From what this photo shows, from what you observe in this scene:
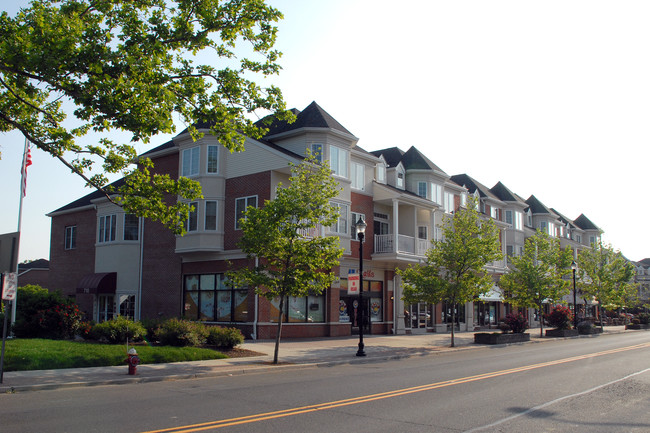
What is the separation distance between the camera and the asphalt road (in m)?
8.18

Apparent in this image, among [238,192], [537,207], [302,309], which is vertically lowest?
[302,309]

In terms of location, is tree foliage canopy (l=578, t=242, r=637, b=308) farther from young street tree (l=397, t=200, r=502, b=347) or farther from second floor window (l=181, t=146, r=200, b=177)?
second floor window (l=181, t=146, r=200, b=177)

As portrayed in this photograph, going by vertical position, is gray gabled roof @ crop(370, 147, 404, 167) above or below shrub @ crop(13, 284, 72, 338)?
above

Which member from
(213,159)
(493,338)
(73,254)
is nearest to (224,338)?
(213,159)

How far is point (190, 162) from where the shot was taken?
94.4 ft

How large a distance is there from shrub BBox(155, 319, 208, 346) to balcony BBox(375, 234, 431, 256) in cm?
1394

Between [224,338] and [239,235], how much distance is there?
8191mm

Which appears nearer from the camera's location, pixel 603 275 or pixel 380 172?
pixel 380 172

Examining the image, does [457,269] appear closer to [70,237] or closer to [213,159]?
[213,159]

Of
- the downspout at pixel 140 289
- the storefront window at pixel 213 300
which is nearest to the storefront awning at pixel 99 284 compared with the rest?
the downspout at pixel 140 289

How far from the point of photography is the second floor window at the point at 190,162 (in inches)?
1123

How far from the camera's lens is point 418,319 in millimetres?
34938

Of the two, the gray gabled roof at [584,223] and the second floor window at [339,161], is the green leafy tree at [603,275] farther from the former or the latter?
the second floor window at [339,161]

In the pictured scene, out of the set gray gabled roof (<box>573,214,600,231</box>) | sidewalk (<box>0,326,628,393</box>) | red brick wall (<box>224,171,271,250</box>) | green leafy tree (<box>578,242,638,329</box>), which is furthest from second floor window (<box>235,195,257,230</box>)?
gray gabled roof (<box>573,214,600,231</box>)
